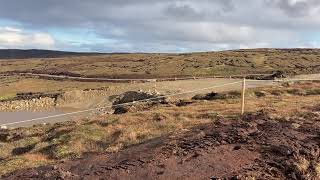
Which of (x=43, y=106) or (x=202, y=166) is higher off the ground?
(x=202, y=166)

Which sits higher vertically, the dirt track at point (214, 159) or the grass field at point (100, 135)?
the dirt track at point (214, 159)

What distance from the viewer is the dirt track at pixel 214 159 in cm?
1221

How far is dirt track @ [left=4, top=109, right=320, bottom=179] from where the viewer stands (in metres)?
12.2

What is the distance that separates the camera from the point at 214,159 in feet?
42.4

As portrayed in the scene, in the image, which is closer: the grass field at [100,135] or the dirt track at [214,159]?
the dirt track at [214,159]

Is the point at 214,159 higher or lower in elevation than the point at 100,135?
higher

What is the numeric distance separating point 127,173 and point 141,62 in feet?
499

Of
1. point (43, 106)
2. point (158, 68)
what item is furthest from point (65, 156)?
point (158, 68)

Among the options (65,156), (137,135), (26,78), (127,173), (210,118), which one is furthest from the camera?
(26,78)

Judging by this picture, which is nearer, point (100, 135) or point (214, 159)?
point (214, 159)

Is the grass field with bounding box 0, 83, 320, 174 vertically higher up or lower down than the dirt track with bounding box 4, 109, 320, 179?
lower down

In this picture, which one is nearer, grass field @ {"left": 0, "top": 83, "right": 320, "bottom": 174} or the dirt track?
the dirt track

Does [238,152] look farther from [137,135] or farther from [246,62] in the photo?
[246,62]

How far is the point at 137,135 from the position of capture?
22.6 m
